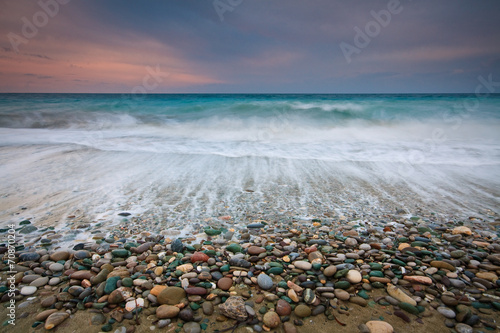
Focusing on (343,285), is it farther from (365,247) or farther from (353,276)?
(365,247)

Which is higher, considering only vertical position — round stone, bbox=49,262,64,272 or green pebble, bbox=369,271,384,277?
green pebble, bbox=369,271,384,277

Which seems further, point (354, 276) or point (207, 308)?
point (354, 276)

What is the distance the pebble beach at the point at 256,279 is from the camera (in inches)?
65.6

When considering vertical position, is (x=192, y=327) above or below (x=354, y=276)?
below

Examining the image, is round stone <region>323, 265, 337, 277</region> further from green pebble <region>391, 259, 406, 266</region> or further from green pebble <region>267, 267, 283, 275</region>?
green pebble <region>391, 259, 406, 266</region>

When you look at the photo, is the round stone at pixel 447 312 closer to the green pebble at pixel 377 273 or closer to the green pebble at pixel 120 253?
the green pebble at pixel 377 273

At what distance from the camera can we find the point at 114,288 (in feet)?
6.18

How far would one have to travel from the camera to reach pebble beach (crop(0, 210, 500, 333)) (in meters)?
1.67

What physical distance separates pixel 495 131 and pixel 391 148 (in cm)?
→ 776

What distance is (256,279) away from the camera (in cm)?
201

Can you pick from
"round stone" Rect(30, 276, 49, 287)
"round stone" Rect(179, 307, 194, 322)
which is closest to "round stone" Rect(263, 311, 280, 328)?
"round stone" Rect(179, 307, 194, 322)

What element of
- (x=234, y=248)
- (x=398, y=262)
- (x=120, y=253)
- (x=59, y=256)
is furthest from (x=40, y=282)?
(x=398, y=262)

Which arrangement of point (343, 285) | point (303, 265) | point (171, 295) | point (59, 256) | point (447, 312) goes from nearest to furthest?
point (447, 312) < point (171, 295) < point (343, 285) < point (303, 265) < point (59, 256)

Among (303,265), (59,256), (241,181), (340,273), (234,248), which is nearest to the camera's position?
(340,273)
